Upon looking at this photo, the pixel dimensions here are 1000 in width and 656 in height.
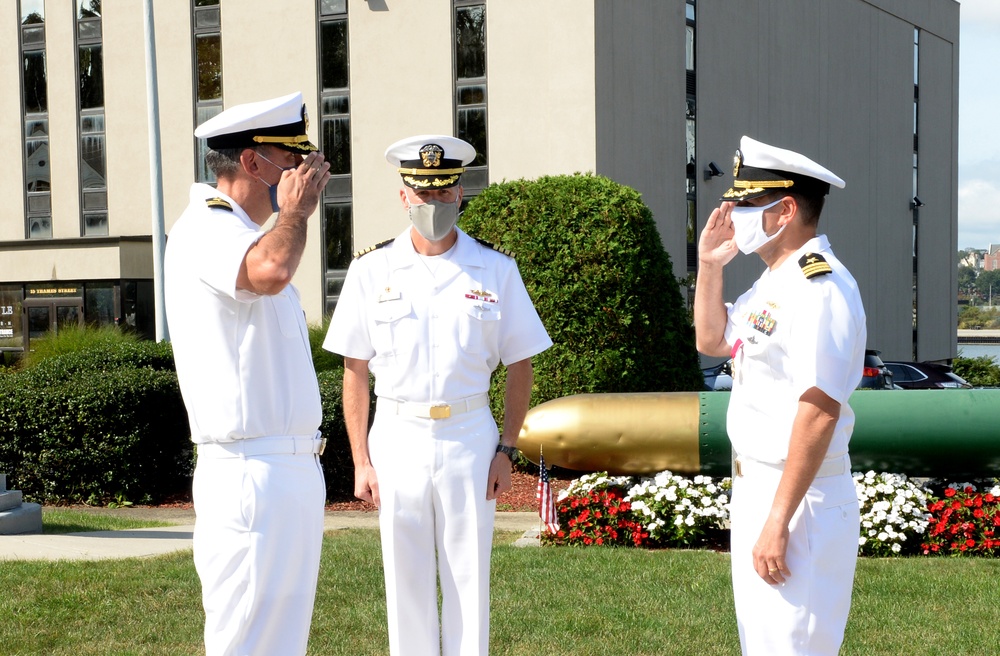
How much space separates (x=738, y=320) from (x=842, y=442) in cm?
52

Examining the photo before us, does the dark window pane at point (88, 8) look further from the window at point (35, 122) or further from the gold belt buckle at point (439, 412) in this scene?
the gold belt buckle at point (439, 412)

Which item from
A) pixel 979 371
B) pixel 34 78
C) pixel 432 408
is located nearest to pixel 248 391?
pixel 432 408

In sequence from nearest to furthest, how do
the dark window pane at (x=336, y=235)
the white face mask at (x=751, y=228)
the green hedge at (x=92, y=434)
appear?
1. the white face mask at (x=751, y=228)
2. the green hedge at (x=92, y=434)
3. the dark window pane at (x=336, y=235)

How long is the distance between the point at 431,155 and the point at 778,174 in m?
1.59

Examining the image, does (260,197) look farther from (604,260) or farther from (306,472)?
(604,260)

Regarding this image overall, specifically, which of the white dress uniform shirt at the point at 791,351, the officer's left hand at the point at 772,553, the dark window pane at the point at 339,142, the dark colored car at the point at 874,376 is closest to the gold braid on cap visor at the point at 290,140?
the white dress uniform shirt at the point at 791,351

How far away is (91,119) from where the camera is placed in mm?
26688

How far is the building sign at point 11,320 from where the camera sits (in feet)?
89.4

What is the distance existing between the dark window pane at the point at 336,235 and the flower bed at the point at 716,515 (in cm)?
1679

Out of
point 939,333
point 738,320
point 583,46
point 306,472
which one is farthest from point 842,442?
Result: point 939,333

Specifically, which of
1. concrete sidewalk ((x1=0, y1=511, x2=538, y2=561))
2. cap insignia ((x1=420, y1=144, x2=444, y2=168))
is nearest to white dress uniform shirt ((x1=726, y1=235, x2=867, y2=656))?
cap insignia ((x1=420, y1=144, x2=444, y2=168))

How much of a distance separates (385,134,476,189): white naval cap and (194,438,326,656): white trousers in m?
1.62

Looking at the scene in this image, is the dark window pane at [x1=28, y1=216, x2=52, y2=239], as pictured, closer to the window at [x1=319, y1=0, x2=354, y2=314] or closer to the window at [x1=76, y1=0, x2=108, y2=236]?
the window at [x1=76, y1=0, x2=108, y2=236]

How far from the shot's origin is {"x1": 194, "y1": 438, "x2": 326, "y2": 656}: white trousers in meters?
3.19
